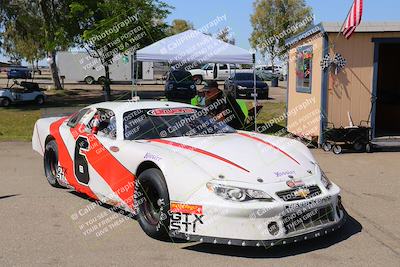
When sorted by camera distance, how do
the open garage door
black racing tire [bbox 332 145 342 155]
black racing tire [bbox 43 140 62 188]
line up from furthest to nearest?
the open garage door < black racing tire [bbox 332 145 342 155] < black racing tire [bbox 43 140 62 188]

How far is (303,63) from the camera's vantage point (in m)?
12.6

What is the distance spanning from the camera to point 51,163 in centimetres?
759

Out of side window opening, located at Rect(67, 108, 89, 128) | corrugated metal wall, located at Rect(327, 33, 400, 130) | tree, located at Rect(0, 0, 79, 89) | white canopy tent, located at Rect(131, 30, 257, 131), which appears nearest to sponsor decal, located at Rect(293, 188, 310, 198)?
side window opening, located at Rect(67, 108, 89, 128)

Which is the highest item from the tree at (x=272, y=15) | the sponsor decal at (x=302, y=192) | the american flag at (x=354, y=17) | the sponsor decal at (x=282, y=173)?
the tree at (x=272, y=15)

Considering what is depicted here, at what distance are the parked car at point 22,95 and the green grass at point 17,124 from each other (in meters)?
1.04

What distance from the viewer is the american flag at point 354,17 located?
403 inches

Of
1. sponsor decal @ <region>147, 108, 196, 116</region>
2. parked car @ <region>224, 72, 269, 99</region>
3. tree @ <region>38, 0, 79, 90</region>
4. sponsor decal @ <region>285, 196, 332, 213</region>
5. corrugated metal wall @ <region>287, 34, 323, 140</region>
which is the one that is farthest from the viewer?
parked car @ <region>224, 72, 269, 99</region>

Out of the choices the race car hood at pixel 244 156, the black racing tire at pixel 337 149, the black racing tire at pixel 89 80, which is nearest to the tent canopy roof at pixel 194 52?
the black racing tire at pixel 337 149

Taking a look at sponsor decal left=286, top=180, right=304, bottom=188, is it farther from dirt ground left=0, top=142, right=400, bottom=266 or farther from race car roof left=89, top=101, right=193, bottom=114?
race car roof left=89, top=101, right=193, bottom=114

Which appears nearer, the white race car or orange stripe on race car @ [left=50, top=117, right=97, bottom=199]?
the white race car

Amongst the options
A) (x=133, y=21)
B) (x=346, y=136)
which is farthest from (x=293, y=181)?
(x=133, y=21)

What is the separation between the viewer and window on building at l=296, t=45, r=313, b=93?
12188mm

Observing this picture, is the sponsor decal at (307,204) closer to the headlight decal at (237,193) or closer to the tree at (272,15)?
the headlight decal at (237,193)

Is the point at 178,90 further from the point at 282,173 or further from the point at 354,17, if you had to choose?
the point at 282,173
